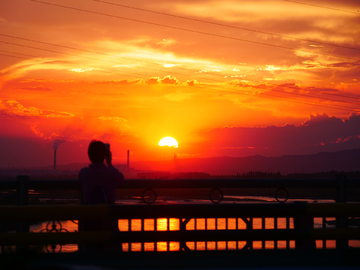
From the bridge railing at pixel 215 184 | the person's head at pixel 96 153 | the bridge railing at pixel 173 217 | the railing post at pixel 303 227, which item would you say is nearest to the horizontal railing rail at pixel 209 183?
the bridge railing at pixel 215 184

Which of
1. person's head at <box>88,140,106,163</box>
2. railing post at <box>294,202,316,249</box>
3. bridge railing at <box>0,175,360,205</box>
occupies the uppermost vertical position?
person's head at <box>88,140,106,163</box>

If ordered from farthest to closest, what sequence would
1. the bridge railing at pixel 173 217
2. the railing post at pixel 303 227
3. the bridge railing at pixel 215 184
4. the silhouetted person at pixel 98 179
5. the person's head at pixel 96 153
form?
the bridge railing at pixel 215 184, the person's head at pixel 96 153, the silhouetted person at pixel 98 179, the railing post at pixel 303 227, the bridge railing at pixel 173 217

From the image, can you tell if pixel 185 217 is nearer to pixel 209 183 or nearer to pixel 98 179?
pixel 98 179

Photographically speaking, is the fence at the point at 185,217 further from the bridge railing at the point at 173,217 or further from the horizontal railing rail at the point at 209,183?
the horizontal railing rail at the point at 209,183

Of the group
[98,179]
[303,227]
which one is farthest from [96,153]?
[303,227]

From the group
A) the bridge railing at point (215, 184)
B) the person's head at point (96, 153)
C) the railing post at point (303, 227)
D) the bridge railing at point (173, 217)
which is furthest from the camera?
the bridge railing at point (215, 184)

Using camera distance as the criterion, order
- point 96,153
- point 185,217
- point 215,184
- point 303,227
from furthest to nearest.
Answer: point 215,184, point 96,153, point 303,227, point 185,217

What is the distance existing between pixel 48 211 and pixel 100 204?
61cm

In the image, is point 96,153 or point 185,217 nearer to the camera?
point 185,217

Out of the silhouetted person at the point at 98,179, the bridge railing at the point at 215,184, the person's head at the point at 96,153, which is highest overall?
the person's head at the point at 96,153

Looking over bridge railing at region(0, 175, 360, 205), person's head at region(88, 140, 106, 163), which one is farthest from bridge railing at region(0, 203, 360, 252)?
bridge railing at region(0, 175, 360, 205)

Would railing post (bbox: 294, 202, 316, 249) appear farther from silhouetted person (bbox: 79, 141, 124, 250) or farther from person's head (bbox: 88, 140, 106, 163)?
person's head (bbox: 88, 140, 106, 163)

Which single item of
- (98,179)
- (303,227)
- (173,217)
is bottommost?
(303,227)

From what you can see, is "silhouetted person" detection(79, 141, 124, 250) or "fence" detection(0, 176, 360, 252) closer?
"fence" detection(0, 176, 360, 252)
